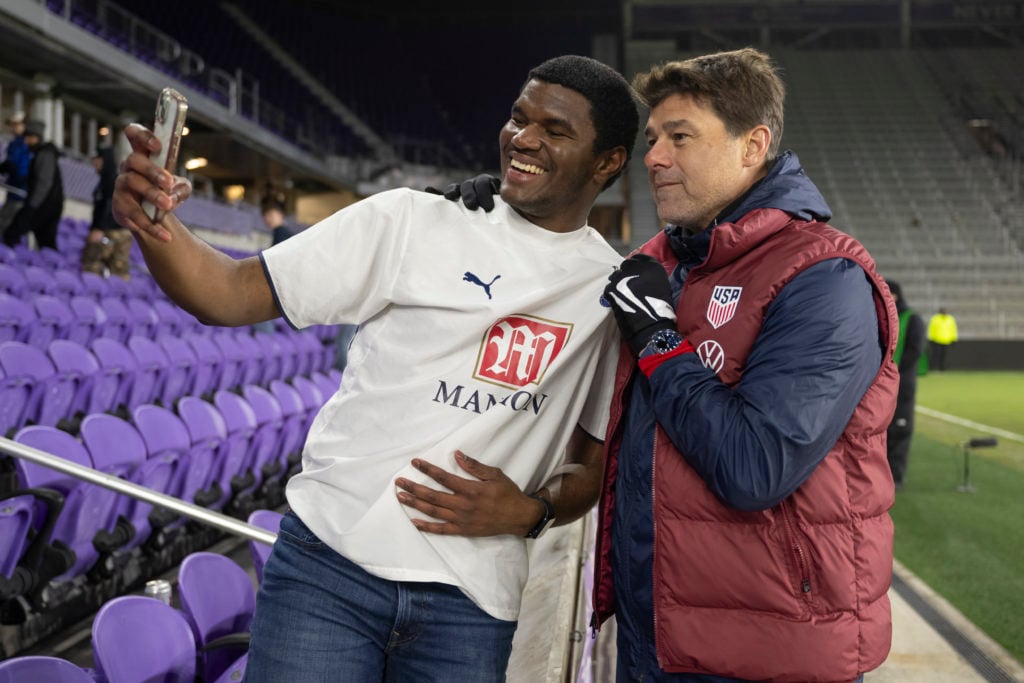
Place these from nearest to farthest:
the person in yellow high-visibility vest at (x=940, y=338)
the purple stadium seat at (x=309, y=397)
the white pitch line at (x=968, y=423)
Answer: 1. the purple stadium seat at (x=309, y=397)
2. the white pitch line at (x=968, y=423)
3. the person in yellow high-visibility vest at (x=940, y=338)

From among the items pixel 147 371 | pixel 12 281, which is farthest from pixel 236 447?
pixel 12 281

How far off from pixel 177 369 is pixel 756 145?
4913mm

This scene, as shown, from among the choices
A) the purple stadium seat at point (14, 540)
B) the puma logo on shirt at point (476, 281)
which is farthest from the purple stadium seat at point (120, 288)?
the puma logo on shirt at point (476, 281)

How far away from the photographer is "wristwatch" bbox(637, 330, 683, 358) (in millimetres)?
1406

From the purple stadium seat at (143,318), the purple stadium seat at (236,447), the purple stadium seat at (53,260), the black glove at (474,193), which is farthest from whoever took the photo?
the purple stadium seat at (53,260)

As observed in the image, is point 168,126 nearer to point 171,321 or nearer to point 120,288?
point 171,321

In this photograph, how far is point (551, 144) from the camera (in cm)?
155

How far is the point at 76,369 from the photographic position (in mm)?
4727

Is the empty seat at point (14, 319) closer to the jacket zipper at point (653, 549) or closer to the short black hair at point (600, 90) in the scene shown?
the short black hair at point (600, 90)

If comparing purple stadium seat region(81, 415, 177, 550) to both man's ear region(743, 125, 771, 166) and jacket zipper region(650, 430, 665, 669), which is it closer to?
jacket zipper region(650, 430, 665, 669)

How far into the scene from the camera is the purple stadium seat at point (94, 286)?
7.50 m

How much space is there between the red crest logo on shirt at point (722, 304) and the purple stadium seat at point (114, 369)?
164 inches

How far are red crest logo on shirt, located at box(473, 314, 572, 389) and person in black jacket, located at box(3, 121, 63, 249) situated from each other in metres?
8.08

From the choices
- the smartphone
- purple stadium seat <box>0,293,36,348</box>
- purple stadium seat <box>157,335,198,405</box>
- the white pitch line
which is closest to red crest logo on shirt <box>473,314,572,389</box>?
the smartphone
